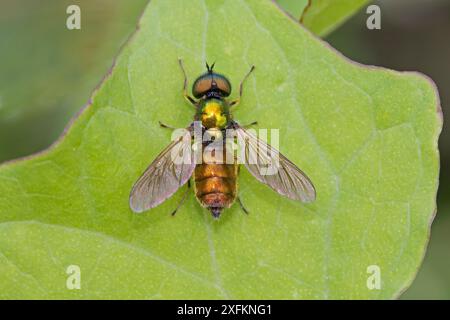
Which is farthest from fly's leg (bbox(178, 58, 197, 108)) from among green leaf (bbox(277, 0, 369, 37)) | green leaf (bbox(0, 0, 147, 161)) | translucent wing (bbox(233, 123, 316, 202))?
green leaf (bbox(0, 0, 147, 161))

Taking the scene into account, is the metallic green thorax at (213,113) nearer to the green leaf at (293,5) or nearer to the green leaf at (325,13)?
the green leaf at (325,13)

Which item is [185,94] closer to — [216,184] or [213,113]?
[213,113]

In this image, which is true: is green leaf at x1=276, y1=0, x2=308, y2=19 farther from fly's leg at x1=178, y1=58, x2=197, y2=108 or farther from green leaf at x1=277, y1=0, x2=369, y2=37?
fly's leg at x1=178, y1=58, x2=197, y2=108

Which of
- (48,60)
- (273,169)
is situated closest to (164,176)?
(273,169)
